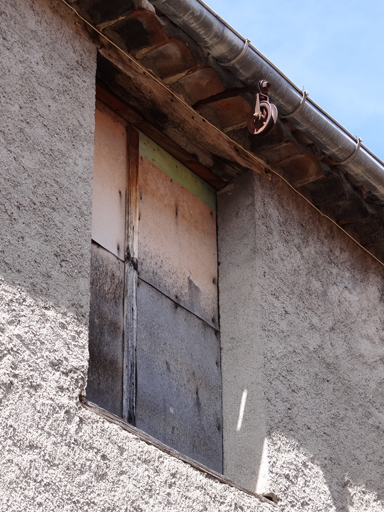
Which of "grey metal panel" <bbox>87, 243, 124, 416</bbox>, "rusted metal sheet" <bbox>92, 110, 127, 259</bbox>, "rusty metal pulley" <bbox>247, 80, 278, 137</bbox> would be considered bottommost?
"grey metal panel" <bbox>87, 243, 124, 416</bbox>

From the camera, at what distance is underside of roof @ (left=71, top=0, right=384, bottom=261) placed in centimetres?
434

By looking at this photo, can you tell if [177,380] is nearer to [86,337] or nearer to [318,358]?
[318,358]

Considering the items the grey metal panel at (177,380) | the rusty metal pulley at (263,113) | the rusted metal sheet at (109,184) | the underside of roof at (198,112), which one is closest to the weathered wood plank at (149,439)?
the grey metal panel at (177,380)

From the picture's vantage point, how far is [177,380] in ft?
14.7

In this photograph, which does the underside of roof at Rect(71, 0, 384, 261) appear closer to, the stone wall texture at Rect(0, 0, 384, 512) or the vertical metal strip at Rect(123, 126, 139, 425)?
the stone wall texture at Rect(0, 0, 384, 512)


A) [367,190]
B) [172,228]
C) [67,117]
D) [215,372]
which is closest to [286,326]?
[215,372]

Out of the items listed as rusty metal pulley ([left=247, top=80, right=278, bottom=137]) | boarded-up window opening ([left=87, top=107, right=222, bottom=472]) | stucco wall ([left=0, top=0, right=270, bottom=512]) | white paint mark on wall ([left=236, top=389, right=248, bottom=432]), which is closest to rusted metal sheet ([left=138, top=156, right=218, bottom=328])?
boarded-up window opening ([left=87, top=107, right=222, bottom=472])

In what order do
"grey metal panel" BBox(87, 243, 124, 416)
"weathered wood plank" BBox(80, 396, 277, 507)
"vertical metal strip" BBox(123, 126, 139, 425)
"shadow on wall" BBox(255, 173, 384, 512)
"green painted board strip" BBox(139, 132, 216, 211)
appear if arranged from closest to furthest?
"weathered wood plank" BBox(80, 396, 277, 507), "grey metal panel" BBox(87, 243, 124, 416), "vertical metal strip" BBox(123, 126, 139, 425), "shadow on wall" BBox(255, 173, 384, 512), "green painted board strip" BBox(139, 132, 216, 211)

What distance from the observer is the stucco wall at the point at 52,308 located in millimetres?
3156

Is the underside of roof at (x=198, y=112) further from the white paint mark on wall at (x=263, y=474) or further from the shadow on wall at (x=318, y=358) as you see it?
the white paint mark on wall at (x=263, y=474)

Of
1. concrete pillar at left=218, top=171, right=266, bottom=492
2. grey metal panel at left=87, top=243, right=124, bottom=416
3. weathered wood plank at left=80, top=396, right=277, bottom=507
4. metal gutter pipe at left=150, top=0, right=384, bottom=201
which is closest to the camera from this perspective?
weathered wood plank at left=80, top=396, right=277, bottom=507

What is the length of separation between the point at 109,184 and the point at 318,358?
61.5 inches

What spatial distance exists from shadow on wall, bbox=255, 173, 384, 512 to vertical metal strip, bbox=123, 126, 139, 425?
0.75 meters

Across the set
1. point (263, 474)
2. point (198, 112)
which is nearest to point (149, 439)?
point (263, 474)
